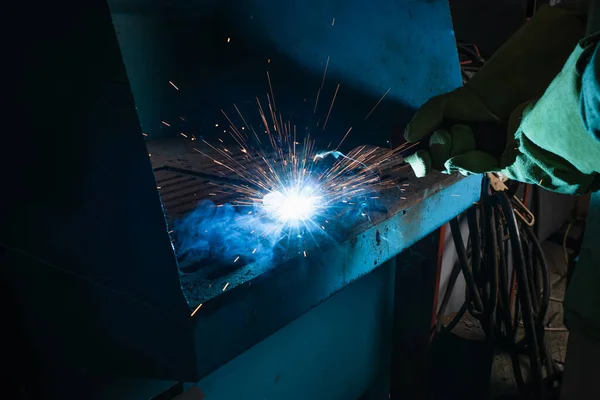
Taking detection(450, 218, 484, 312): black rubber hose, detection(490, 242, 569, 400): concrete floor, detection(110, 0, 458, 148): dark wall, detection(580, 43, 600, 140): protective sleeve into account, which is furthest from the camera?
detection(490, 242, 569, 400): concrete floor

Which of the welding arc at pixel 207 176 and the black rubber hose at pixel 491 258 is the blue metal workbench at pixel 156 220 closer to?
the welding arc at pixel 207 176

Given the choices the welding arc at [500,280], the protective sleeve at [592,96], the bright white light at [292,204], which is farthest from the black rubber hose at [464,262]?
the protective sleeve at [592,96]

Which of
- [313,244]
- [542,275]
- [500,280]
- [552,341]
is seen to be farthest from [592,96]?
[552,341]

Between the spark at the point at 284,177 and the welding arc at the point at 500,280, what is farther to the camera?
the welding arc at the point at 500,280

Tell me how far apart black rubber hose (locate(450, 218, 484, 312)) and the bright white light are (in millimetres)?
977

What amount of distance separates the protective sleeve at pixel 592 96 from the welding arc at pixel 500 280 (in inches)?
51.0

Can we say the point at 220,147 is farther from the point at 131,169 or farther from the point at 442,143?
the point at 131,169

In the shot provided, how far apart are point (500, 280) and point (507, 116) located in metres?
1.12

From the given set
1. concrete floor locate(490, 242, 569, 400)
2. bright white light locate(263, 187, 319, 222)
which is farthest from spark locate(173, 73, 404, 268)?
concrete floor locate(490, 242, 569, 400)

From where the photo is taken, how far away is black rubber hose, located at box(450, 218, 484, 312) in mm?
1834

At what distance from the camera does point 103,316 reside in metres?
0.68

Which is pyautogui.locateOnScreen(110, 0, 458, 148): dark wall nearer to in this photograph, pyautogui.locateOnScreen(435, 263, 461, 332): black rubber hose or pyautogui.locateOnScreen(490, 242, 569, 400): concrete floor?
pyautogui.locateOnScreen(435, 263, 461, 332): black rubber hose

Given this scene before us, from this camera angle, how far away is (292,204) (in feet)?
3.33

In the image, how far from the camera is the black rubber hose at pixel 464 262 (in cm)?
183
